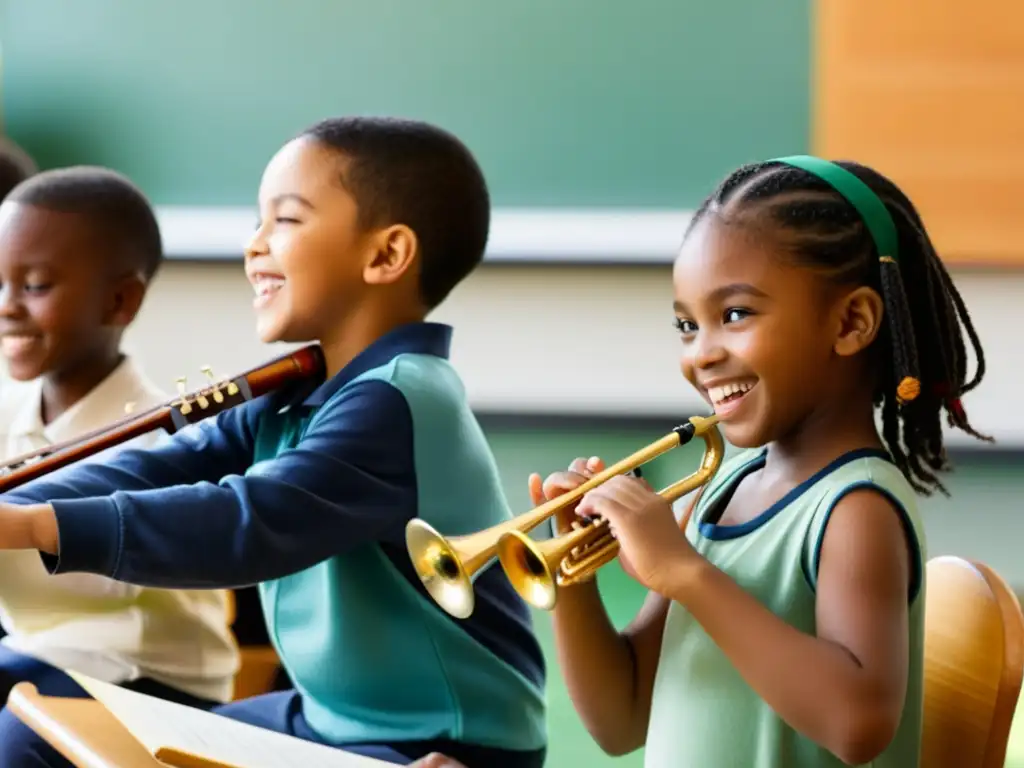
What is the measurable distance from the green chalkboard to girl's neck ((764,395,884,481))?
1837mm

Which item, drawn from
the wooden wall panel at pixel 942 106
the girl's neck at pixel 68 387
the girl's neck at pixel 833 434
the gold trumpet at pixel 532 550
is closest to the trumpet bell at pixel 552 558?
the gold trumpet at pixel 532 550

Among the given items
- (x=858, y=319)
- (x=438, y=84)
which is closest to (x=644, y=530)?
(x=858, y=319)

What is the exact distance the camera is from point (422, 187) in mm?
1531

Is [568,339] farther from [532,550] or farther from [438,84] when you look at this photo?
[532,550]

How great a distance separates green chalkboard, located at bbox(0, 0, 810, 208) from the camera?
2928 millimetres

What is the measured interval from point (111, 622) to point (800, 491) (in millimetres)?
894

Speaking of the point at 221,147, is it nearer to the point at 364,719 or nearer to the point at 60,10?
the point at 60,10

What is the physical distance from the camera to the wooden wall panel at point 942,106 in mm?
2797

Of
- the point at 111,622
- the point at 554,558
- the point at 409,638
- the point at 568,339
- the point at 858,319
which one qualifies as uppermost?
the point at 858,319

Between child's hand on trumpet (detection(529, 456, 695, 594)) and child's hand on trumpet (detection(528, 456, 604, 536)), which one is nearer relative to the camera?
child's hand on trumpet (detection(529, 456, 695, 594))

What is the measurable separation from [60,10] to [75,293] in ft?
5.47

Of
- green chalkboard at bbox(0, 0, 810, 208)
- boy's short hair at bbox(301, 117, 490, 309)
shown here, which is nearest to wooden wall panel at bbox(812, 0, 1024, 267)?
green chalkboard at bbox(0, 0, 810, 208)

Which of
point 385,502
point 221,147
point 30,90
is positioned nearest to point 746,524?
point 385,502

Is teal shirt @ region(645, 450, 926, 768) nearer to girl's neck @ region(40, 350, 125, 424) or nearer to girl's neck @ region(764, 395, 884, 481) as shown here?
girl's neck @ region(764, 395, 884, 481)
